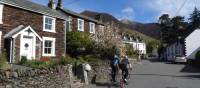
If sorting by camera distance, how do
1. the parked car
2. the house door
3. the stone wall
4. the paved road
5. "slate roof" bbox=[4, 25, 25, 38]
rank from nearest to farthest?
the stone wall → the paved road → "slate roof" bbox=[4, 25, 25, 38] → the house door → the parked car

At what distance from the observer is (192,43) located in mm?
52531

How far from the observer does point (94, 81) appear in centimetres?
2047

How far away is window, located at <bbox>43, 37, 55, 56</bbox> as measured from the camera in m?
30.7

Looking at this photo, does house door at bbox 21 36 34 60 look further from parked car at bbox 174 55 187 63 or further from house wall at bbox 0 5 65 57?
parked car at bbox 174 55 187 63

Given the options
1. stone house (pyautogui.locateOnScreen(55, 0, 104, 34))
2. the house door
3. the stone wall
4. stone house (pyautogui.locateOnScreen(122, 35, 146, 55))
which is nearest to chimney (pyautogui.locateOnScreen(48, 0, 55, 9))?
stone house (pyautogui.locateOnScreen(55, 0, 104, 34))

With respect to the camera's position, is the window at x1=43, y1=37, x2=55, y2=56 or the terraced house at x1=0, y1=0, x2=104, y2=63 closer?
the terraced house at x1=0, y1=0, x2=104, y2=63

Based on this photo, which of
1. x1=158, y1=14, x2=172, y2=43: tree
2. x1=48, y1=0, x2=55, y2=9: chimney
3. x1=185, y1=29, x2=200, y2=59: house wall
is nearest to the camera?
x1=48, y1=0, x2=55, y2=9: chimney

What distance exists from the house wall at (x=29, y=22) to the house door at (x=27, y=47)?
919mm

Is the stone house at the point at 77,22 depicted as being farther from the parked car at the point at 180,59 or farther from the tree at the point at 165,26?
the tree at the point at 165,26

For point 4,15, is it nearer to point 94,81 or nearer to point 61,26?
point 61,26

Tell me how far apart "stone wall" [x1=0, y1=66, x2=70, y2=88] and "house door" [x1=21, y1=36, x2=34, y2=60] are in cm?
1039

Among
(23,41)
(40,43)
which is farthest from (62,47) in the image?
(23,41)

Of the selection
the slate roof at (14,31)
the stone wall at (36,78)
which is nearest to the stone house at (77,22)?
the slate roof at (14,31)

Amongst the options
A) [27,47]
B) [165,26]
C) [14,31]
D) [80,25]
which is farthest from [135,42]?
[14,31]
